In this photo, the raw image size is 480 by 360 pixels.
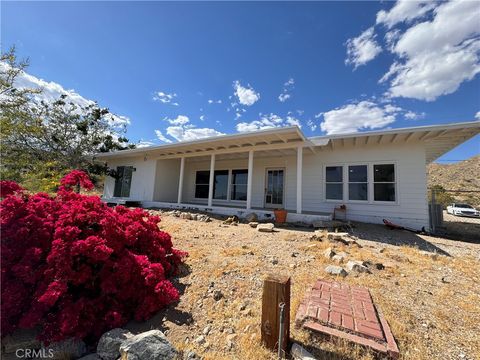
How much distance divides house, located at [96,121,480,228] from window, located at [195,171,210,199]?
71 centimetres

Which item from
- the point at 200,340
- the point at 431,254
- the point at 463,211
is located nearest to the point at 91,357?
the point at 200,340

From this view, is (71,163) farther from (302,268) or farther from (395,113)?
(395,113)

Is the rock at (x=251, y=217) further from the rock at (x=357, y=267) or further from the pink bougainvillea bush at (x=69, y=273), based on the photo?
the pink bougainvillea bush at (x=69, y=273)

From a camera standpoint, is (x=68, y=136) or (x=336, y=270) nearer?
(x=336, y=270)

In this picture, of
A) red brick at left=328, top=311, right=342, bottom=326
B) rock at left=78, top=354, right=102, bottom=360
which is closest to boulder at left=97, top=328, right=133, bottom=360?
rock at left=78, top=354, right=102, bottom=360

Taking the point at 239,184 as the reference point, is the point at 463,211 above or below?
below

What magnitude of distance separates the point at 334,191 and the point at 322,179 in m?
0.71

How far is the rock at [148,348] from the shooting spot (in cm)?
189

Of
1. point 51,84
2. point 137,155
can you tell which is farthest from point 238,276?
point 51,84

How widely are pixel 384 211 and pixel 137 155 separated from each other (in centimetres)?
1352

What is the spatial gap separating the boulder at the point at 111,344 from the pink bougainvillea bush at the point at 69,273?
7.4 inches

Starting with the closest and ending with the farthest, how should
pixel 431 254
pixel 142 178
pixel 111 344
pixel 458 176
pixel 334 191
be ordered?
pixel 111 344, pixel 431 254, pixel 334 191, pixel 142 178, pixel 458 176

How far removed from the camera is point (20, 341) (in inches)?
87.1

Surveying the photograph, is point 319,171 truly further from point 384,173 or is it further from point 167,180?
point 167,180
